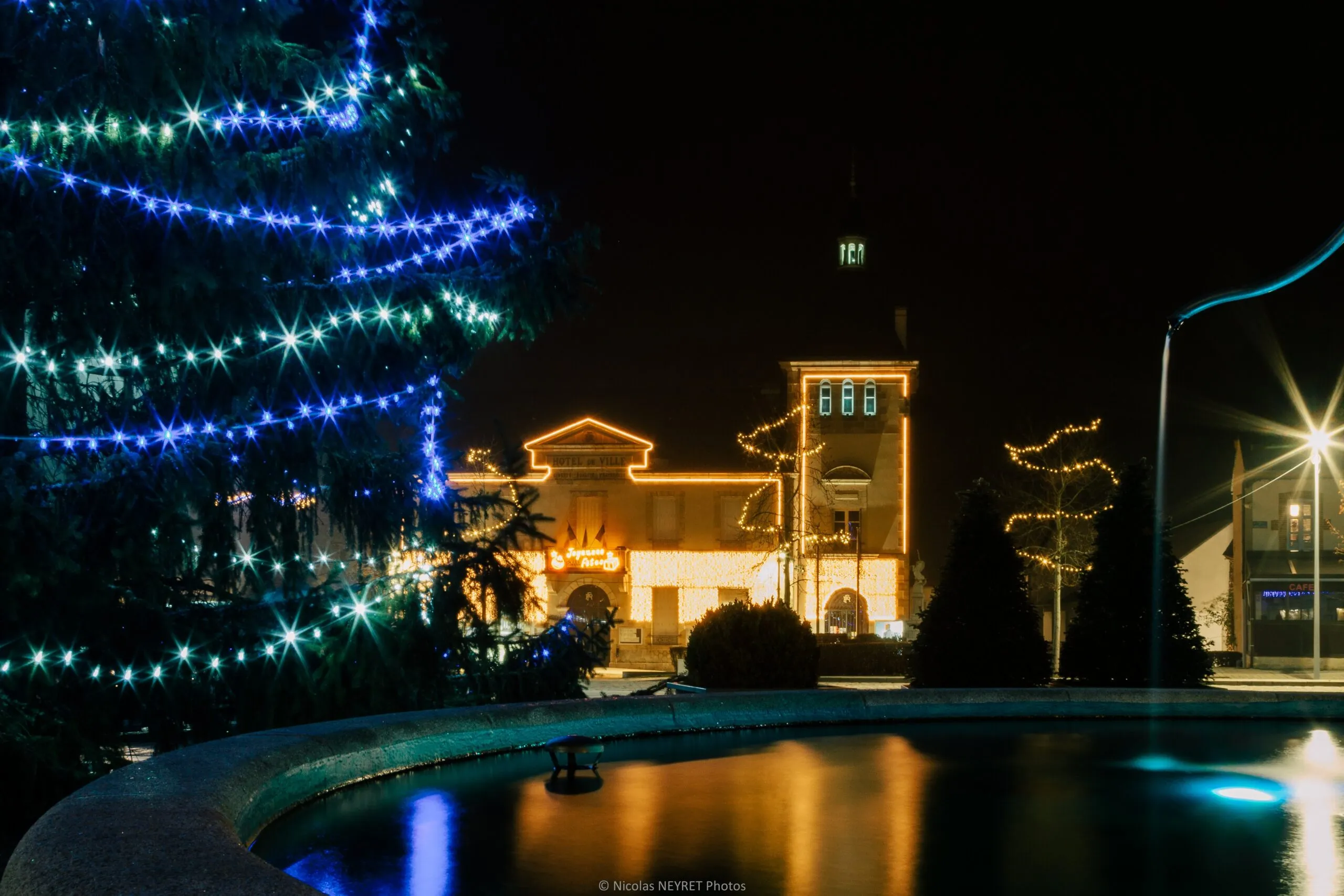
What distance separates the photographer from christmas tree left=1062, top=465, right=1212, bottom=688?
728 inches

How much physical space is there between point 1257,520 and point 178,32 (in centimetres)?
4734

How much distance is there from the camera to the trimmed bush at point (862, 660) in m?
35.4

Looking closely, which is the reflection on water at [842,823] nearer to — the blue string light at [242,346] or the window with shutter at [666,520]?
the blue string light at [242,346]

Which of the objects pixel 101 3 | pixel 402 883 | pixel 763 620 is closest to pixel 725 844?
pixel 402 883

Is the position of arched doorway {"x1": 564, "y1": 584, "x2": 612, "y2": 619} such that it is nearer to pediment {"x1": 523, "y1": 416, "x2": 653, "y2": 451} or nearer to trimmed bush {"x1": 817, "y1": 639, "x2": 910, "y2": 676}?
pediment {"x1": 523, "y1": 416, "x2": 653, "y2": 451}

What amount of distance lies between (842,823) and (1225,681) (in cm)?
2792

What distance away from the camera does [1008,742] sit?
9914 millimetres

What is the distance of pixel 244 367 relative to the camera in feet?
35.6

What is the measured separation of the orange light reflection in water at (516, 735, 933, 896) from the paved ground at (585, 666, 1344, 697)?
63.5 feet

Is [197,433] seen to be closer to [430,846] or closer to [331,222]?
[331,222]

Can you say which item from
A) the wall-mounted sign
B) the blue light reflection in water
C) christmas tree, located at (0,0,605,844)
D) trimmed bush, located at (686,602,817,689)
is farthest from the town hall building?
the blue light reflection in water

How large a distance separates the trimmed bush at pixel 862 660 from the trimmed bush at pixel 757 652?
19094mm

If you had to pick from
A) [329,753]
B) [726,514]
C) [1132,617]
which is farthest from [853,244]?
[329,753]

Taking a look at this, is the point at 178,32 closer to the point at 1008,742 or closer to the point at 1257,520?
the point at 1008,742
